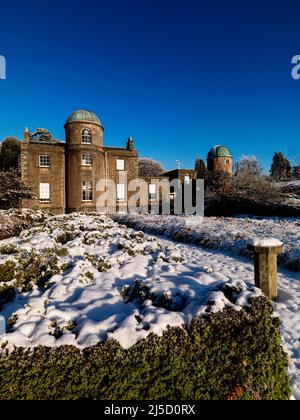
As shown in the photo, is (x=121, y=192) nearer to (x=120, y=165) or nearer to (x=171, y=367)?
(x=120, y=165)

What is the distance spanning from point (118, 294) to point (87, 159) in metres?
22.7

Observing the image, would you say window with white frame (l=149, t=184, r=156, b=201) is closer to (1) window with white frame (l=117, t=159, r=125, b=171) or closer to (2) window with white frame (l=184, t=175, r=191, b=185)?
(2) window with white frame (l=184, t=175, r=191, b=185)

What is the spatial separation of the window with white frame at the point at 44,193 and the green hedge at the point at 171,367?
24.3m

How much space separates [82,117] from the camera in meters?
24.4

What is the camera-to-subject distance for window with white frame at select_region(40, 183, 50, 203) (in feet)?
79.0

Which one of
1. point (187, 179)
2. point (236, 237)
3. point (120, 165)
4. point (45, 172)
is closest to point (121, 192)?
point (120, 165)

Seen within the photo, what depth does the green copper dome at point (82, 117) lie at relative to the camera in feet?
79.7

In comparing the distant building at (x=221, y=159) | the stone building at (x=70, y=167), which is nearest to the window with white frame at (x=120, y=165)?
the stone building at (x=70, y=167)

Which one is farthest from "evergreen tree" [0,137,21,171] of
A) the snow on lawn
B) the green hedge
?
the green hedge

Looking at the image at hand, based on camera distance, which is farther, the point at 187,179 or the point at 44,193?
the point at 187,179

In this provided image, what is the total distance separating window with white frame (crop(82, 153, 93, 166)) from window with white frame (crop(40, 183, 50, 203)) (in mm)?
4619

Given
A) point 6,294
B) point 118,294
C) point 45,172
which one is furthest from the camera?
point 45,172
